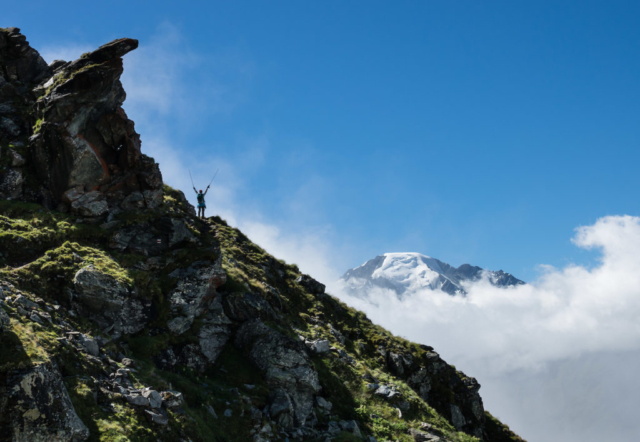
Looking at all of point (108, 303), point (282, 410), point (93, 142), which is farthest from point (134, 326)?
point (93, 142)

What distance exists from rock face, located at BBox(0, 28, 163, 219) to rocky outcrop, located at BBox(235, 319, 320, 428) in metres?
12.4

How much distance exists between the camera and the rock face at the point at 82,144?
89.0 feet

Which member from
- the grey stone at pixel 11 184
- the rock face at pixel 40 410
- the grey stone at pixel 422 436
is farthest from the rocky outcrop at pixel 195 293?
the grey stone at pixel 422 436

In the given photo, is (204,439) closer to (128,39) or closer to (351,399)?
(351,399)

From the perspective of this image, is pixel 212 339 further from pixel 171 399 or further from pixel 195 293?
pixel 171 399

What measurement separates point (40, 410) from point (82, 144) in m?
20.5

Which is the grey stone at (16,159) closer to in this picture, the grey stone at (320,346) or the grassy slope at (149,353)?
the grassy slope at (149,353)

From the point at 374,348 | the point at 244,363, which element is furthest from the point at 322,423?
the point at 374,348

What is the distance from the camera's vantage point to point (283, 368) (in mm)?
22953

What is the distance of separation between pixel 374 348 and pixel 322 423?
14.2m

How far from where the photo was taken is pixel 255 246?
4291 cm

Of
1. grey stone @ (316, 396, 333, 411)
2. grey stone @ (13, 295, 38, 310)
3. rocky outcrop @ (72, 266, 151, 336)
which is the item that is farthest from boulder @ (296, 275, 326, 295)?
grey stone @ (13, 295, 38, 310)

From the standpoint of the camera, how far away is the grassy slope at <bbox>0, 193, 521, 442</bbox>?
14414 mm

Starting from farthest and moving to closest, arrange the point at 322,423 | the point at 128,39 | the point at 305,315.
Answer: the point at 305,315 < the point at 128,39 < the point at 322,423
